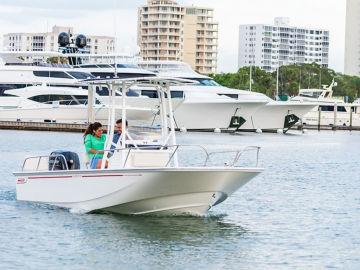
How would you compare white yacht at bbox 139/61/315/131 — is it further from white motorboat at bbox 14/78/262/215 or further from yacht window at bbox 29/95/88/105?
white motorboat at bbox 14/78/262/215

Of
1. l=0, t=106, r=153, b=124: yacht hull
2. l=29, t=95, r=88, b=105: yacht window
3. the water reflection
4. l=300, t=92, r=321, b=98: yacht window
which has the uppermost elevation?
the water reflection

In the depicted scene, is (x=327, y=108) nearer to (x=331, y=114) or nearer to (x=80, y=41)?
(x=331, y=114)

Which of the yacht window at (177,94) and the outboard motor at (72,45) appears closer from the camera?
the yacht window at (177,94)

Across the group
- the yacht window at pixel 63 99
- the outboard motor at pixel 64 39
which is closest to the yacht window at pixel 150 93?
the yacht window at pixel 63 99

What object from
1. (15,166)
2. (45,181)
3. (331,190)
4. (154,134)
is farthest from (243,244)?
(15,166)

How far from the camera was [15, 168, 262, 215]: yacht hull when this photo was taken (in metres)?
26.5

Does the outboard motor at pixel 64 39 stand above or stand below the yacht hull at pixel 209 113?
above

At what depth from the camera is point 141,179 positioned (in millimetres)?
26578

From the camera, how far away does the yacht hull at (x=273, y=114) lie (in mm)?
100438

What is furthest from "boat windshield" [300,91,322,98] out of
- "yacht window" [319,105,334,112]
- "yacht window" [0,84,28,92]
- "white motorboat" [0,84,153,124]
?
"white motorboat" [0,84,153,124]

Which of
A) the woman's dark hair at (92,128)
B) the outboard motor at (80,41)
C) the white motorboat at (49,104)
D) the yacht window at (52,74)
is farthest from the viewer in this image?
the outboard motor at (80,41)

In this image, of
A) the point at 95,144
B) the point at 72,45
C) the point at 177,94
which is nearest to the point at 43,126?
the point at 177,94

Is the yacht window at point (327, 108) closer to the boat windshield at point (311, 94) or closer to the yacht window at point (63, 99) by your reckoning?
the boat windshield at point (311, 94)

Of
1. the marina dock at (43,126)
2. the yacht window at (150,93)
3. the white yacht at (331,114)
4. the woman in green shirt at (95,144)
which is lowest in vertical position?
the white yacht at (331,114)
